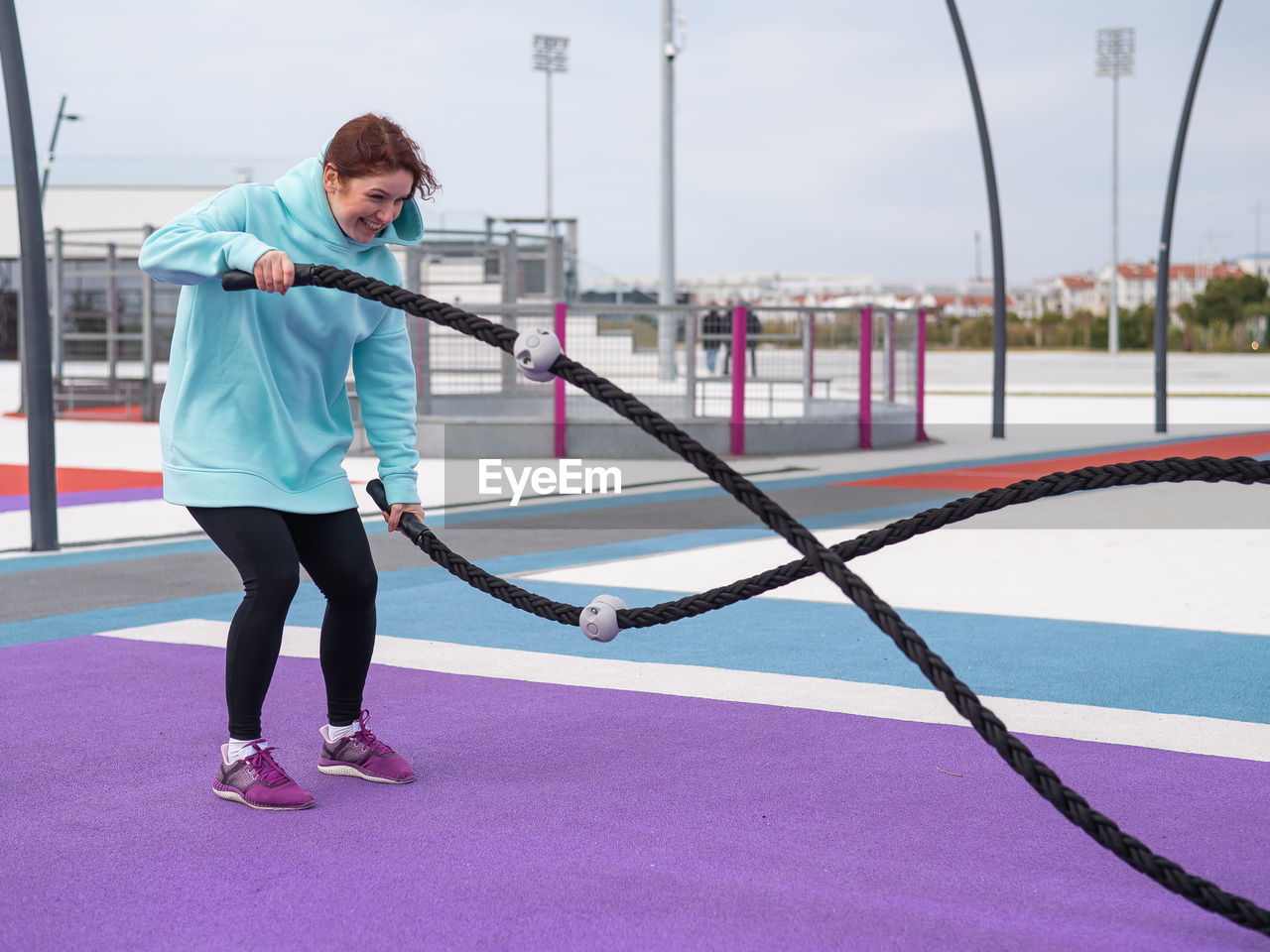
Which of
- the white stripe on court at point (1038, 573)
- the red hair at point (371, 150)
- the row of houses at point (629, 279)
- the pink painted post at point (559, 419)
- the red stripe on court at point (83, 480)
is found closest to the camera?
the red hair at point (371, 150)

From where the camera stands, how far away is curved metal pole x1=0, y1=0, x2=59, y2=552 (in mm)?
8344

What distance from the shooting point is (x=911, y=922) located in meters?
2.99

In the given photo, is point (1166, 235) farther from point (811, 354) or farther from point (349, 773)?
point (349, 773)

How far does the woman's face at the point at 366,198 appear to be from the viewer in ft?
11.8

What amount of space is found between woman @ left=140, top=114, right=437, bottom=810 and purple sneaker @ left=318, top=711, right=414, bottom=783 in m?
0.25

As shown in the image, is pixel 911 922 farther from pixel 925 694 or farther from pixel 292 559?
pixel 925 694

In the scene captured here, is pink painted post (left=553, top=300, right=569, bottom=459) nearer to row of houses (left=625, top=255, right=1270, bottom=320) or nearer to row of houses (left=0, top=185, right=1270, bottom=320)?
row of houses (left=0, top=185, right=1270, bottom=320)

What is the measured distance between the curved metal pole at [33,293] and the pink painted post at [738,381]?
791 cm

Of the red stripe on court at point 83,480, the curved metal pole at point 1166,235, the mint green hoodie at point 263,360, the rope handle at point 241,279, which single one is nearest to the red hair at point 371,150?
the mint green hoodie at point 263,360

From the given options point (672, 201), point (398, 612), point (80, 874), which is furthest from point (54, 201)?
point (80, 874)

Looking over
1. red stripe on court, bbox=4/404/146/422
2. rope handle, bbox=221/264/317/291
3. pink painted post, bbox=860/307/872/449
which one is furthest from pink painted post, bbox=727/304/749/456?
rope handle, bbox=221/264/317/291

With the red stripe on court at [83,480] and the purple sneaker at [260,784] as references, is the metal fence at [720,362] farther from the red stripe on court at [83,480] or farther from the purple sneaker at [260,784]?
the purple sneaker at [260,784]

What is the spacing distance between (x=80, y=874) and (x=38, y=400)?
19.2 ft

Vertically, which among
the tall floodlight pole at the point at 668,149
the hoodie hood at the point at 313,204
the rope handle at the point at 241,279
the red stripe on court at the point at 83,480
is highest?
the tall floodlight pole at the point at 668,149
